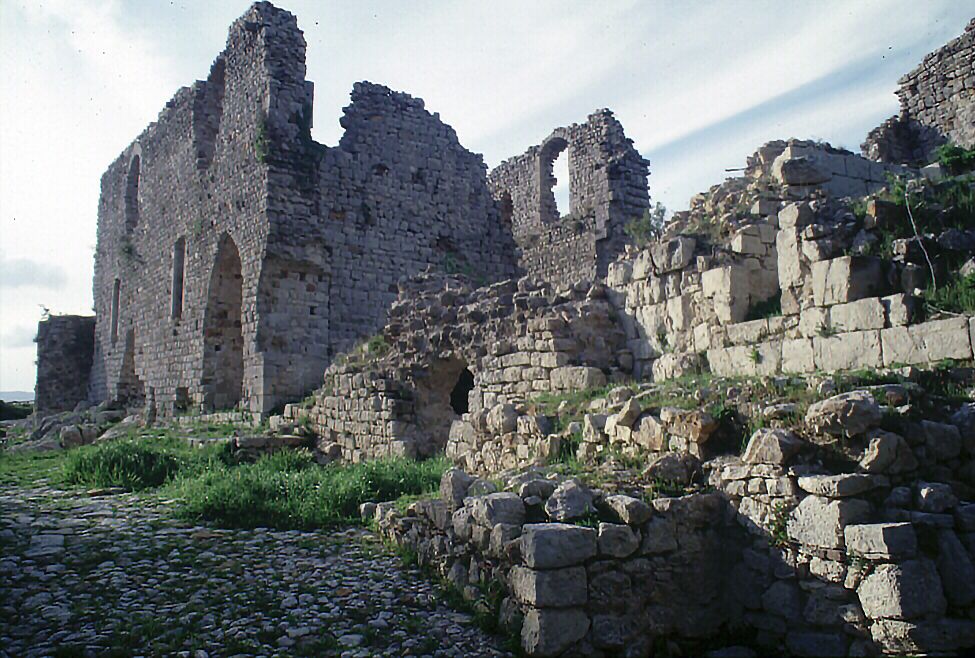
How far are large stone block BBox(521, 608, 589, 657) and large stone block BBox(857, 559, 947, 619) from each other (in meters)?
1.55

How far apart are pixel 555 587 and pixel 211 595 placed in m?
2.50

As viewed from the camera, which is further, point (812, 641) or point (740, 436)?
point (740, 436)

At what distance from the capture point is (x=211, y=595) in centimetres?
514

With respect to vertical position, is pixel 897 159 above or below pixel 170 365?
above

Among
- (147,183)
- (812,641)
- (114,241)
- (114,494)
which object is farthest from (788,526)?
(114,241)

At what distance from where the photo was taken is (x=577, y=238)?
605 inches

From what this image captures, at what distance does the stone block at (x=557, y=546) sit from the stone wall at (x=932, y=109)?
1215 centimetres

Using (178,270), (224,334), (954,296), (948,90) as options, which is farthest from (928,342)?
(178,270)

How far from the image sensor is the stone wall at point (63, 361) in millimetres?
25125

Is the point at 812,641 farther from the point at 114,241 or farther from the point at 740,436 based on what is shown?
the point at 114,241

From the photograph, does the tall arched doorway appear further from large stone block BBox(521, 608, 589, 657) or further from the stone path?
large stone block BBox(521, 608, 589, 657)

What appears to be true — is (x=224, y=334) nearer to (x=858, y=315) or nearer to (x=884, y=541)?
(x=858, y=315)

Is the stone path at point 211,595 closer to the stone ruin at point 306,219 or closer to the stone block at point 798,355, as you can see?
the stone block at point 798,355

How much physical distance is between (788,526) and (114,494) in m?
7.85
